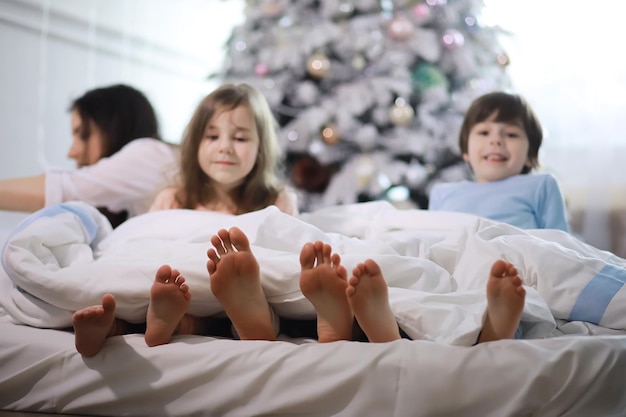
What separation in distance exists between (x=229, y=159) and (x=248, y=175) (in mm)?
154

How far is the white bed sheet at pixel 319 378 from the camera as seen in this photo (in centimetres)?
90

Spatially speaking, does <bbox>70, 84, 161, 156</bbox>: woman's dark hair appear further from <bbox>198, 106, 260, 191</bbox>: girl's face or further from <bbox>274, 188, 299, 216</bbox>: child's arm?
<bbox>274, 188, 299, 216</bbox>: child's arm

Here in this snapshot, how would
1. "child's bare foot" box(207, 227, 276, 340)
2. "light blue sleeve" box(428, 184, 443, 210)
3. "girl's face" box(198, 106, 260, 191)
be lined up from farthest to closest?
"light blue sleeve" box(428, 184, 443, 210)
"girl's face" box(198, 106, 260, 191)
"child's bare foot" box(207, 227, 276, 340)

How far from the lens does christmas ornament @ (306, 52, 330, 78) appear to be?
2.81 metres

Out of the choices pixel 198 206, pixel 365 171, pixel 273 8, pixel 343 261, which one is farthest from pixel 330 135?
pixel 343 261

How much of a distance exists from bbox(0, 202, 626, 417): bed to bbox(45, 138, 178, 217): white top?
547 millimetres

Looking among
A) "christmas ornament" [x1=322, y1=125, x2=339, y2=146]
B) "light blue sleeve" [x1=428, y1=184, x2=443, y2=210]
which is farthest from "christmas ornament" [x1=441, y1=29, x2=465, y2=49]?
"light blue sleeve" [x1=428, y1=184, x2=443, y2=210]

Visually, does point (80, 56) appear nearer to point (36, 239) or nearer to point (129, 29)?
point (129, 29)

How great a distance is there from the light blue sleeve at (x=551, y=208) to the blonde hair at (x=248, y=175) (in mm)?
710

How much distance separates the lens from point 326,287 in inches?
38.9

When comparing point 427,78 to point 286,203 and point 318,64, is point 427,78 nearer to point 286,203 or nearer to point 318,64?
point 318,64

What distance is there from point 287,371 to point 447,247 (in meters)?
0.52

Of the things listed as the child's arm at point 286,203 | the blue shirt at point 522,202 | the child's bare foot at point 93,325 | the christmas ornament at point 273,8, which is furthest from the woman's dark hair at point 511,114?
the child's bare foot at point 93,325

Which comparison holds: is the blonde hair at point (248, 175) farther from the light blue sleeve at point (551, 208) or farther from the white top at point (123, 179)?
the light blue sleeve at point (551, 208)
